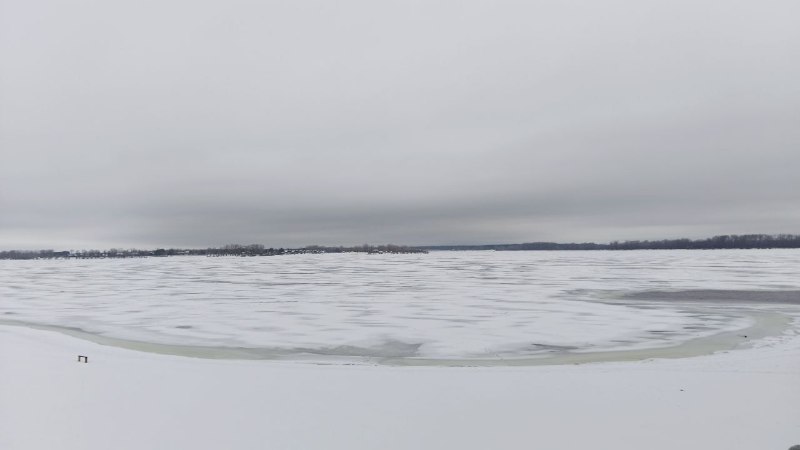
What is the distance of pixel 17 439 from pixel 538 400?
15.2 feet

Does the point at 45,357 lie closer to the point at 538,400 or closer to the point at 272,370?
the point at 272,370

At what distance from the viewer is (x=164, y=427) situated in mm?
4918

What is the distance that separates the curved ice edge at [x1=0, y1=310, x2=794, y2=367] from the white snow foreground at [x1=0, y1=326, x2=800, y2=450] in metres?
0.44

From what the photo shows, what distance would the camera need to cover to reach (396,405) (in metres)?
5.55

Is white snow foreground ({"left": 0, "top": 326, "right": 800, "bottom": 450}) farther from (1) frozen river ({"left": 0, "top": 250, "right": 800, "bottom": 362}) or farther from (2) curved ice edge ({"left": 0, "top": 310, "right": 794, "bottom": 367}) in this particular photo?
(1) frozen river ({"left": 0, "top": 250, "right": 800, "bottom": 362})

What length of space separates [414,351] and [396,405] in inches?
123

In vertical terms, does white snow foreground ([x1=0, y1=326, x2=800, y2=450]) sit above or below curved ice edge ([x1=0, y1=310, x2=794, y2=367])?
above

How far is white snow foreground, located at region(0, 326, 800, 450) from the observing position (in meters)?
4.60

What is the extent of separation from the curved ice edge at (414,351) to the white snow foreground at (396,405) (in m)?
0.44

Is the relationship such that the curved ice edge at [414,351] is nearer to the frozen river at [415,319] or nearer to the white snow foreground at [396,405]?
the frozen river at [415,319]

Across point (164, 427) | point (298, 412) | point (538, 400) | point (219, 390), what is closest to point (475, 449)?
point (538, 400)

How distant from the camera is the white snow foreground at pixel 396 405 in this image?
15.1 ft

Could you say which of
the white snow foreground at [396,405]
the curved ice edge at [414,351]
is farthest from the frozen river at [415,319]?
the white snow foreground at [396,405]

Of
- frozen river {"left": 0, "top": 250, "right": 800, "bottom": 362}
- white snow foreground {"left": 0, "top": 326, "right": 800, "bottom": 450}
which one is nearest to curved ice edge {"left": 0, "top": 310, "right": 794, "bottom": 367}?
frozen river {"left": 0, "top": 250, "right": 800, "bottom": 362}
